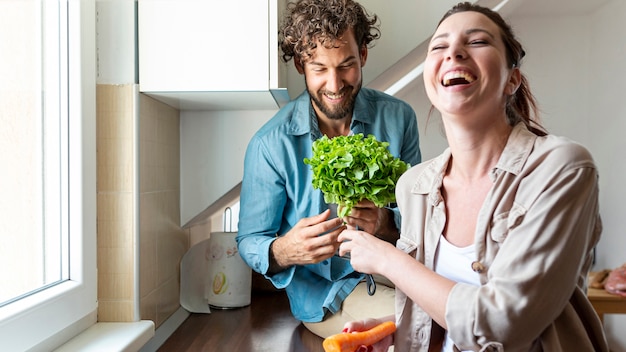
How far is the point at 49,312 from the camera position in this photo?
1.33 metres

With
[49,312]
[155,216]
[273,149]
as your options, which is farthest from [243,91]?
[49,312]

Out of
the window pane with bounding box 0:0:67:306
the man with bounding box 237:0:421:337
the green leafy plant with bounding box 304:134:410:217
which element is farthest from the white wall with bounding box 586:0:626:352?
the window pane with bounding box 0:0:67:306

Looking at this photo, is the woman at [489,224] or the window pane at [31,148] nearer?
the woman at [489,224]

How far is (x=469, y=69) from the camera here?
45.7 inches

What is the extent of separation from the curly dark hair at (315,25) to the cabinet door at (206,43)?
0.15 meters

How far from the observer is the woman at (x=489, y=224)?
1.00 metres

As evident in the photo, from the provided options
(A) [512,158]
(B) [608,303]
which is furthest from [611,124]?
(A) [512,158]

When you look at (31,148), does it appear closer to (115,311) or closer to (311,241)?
(115,311)

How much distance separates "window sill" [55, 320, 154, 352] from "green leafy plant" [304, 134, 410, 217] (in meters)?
0.66

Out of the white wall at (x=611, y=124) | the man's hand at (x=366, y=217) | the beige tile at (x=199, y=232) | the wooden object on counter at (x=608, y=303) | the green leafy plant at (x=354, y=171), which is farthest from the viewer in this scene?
the white wall at (x=611, y=124)

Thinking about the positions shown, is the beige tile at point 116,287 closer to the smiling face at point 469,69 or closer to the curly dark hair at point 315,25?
Answer: the curly dark hair at point 315,25

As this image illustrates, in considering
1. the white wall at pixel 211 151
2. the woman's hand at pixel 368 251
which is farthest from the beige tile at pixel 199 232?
the woman's hand at pixel 368 251

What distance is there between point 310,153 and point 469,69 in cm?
86

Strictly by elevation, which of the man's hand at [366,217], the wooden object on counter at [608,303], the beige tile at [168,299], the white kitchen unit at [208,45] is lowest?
the wooden object on counter at [608,303]
